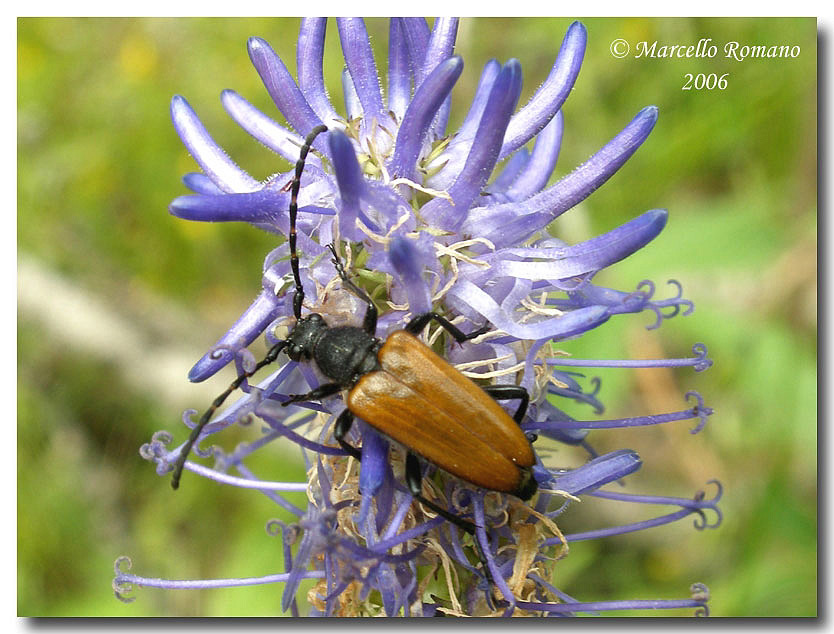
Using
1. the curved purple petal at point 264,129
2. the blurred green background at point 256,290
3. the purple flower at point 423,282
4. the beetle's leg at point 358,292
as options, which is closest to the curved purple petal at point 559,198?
the purple flower at point 423,282

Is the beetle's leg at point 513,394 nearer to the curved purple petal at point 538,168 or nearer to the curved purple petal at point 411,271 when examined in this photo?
the curved purple petal at point 411,271

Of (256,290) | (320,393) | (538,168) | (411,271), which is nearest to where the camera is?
(411,271)

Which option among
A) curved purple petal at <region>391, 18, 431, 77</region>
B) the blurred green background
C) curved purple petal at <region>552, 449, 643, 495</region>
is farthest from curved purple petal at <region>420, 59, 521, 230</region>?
the blurred green background

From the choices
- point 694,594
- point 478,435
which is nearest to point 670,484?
point 694,594

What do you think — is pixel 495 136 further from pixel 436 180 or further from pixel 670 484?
pixel 670 484

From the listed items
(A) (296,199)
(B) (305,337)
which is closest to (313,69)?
(A) (296,199)

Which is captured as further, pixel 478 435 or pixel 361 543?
pixel 361 543

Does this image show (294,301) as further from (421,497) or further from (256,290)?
(256,290)
